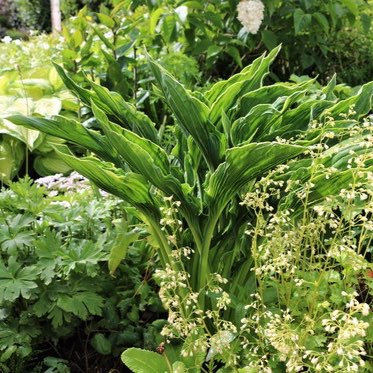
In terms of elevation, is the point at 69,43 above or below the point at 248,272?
above

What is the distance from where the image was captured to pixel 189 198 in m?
1.41

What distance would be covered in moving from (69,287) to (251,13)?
1.80 m

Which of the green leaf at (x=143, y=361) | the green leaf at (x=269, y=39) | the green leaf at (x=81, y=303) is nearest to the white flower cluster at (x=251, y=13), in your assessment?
the green leaf at (x=269, y=39)

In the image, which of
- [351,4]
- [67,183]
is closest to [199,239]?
[67,183]

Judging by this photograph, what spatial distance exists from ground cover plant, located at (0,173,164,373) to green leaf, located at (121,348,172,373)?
0.22 meters

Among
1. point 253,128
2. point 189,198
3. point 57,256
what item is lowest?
point 57,256

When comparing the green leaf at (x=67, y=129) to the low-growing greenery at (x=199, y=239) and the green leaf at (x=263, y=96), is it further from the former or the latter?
the green leaf at (x=263, y=96)

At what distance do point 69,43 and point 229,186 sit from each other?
1454 millimetres

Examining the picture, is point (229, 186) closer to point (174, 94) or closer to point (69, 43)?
point (174, 94)

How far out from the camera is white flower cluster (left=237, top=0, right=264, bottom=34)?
2.80m

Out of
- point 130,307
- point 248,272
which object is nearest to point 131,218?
point 130,307

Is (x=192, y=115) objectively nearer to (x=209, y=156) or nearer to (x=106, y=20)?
(x=209, y=156)

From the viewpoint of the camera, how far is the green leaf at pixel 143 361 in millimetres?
1301

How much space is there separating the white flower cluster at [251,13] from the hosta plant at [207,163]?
125 centimetres
